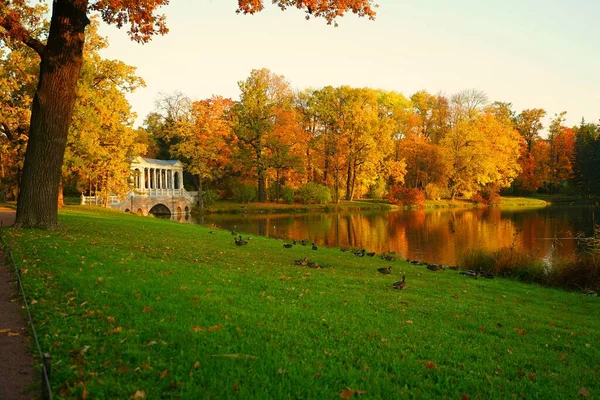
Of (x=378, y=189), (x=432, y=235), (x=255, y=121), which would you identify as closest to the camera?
(x=432, y=235)

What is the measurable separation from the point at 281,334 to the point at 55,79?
10.7 metres

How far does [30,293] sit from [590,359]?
7857 millimetres

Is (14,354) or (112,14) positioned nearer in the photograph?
(14,354)

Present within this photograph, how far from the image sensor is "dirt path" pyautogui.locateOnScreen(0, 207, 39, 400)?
3707mm

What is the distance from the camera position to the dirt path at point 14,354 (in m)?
3.71

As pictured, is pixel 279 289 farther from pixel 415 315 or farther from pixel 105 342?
pixel 105 342

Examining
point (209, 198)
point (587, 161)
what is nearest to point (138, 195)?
point (209, 198)

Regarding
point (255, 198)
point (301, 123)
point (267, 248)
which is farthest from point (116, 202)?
point (267, 248)

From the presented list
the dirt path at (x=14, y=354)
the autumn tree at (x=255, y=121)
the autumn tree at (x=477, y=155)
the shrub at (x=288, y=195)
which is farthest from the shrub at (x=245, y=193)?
the dirt path at (x=14, y=354)

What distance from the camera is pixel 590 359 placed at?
592 cm

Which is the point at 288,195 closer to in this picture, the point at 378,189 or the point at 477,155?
the point at 378,189

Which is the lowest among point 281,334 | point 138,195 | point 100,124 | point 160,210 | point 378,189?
point 281,334

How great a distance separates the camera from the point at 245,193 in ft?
163

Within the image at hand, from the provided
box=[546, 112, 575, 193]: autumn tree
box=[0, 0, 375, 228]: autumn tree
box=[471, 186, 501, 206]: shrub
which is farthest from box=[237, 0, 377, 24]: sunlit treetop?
box=[546, 112, 575, 193]: autumn tree
